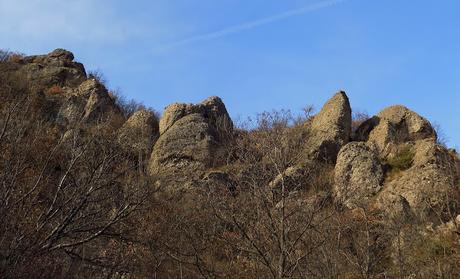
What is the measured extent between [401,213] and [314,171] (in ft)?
20.6

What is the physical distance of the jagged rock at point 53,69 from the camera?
33.5 m

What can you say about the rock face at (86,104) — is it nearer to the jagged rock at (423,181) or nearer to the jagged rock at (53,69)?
the jagged rock at (53,69)

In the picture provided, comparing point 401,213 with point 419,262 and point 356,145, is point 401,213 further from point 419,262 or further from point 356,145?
point 356,145

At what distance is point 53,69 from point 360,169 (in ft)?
66.0

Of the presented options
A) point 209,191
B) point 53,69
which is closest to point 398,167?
point 209,191

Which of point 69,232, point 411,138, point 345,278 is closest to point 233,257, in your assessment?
point 345,278

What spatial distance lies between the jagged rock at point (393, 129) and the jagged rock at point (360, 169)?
1756mm

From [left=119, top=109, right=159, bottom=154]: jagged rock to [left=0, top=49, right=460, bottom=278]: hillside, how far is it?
0.10m

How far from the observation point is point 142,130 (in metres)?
28.7

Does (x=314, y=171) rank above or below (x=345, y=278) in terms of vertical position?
above

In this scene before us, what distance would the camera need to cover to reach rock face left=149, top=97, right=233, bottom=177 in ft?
85.6

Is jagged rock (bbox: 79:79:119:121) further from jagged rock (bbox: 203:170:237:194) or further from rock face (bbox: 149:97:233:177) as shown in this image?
jagged rock (bbox: 203:170:237:194)

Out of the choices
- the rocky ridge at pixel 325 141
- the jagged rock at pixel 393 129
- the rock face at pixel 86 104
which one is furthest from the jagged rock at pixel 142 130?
the jagged rock at pixel 393 129

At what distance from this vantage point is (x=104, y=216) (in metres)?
9.36
